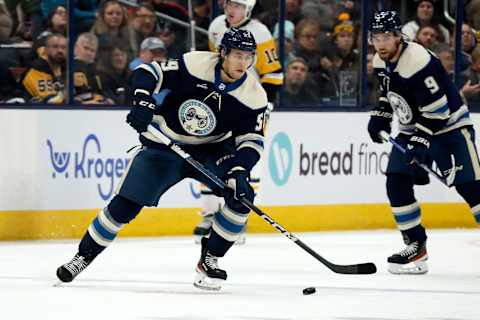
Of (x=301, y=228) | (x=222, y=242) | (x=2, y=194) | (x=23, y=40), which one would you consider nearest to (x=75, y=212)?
(x=2, y=194)

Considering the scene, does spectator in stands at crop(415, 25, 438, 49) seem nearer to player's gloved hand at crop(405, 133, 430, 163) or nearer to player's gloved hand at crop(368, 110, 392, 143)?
player's gloved hand at crop(368, 110, 392, 143)

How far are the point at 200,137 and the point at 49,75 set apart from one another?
2192 millimetres

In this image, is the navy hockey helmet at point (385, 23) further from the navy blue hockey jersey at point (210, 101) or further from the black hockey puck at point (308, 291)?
the black hockey puck at point (308, 291)

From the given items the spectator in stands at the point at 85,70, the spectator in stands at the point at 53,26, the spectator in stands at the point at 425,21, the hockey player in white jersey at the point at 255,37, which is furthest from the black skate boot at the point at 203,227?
the spectator in stands at the point at 425,21

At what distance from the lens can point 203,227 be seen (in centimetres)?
759

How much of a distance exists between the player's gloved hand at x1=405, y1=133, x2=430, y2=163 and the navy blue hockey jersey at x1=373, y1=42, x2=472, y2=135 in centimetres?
6

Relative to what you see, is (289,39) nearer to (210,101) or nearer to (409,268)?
(409,268)

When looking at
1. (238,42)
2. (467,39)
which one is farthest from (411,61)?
(467,39)

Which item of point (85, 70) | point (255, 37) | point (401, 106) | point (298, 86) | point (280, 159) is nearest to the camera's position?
point (401, 106)

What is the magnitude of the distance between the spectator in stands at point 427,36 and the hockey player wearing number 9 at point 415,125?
8.47 feet

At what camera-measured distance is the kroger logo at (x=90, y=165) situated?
753cm

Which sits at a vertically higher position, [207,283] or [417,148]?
[417,148]

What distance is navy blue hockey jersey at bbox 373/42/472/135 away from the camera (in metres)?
6.21

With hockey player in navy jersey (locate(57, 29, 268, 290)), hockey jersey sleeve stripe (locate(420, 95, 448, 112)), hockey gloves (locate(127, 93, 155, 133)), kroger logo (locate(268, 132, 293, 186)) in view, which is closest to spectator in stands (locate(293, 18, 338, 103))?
kroger logo (locate(268, 132, 293, 186))
